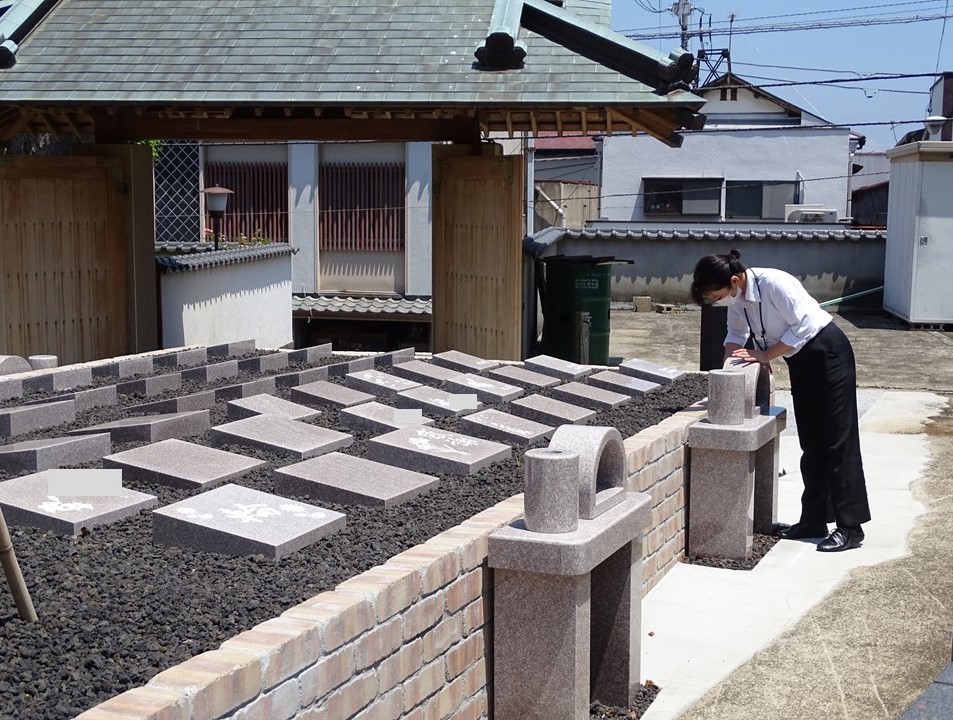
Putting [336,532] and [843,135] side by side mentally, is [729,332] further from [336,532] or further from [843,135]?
[843,135]

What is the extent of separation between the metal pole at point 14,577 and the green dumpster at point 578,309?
991cm

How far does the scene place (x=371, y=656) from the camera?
3.75 metres

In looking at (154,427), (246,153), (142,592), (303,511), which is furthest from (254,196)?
(142,592)

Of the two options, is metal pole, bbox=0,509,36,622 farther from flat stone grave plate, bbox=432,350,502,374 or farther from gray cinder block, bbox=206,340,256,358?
gray cinder block, bbox=206,340,256,358

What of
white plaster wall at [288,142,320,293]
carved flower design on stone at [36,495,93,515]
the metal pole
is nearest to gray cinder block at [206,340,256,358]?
carved flower design on stone at [36,495,93,515]

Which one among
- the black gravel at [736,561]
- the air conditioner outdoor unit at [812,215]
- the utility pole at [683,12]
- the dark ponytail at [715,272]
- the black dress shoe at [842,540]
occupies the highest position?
the utility pole at [683,12]

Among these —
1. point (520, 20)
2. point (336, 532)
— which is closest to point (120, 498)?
point (336, 532)

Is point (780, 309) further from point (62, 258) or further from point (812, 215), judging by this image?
point (812, 215)

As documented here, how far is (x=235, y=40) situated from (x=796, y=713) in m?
8.89

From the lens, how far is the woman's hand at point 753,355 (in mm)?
7414

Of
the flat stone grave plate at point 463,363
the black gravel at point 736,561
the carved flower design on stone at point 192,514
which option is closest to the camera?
the carved flower design on stone at point 192,514

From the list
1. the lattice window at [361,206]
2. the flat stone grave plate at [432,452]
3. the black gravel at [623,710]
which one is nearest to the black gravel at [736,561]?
the flat stone grave plate at [432,452]

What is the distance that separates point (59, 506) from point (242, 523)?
83 centimetres

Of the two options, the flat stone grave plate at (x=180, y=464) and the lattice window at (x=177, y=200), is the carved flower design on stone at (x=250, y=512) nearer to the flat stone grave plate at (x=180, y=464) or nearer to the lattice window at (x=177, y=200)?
the flat stone grave plate at (x=180, y=464)
